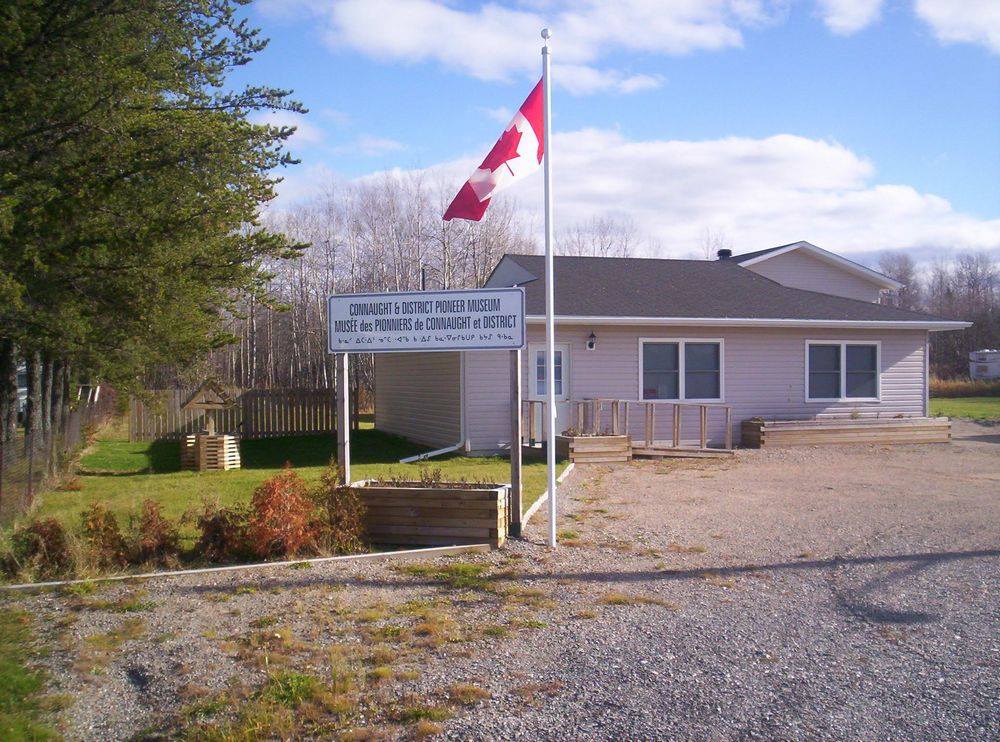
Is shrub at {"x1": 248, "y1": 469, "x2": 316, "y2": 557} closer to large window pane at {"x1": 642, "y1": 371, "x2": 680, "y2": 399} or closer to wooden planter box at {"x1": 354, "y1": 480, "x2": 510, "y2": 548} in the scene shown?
wooden planter box at {"x1": 354, "y1": 480, "x2": 510, "y2": 548}

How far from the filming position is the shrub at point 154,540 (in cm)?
779

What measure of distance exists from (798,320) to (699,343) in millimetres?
2221

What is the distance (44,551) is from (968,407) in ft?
113

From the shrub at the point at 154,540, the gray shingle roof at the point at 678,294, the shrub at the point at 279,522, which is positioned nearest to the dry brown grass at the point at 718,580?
the shrub at the point at 279,522

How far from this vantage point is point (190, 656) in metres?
5.55

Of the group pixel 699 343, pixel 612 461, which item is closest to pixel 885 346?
pixel 699 343

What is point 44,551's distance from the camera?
754cm

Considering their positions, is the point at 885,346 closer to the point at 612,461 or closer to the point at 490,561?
the point at 612,461

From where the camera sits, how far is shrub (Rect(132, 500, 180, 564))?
7789 mm

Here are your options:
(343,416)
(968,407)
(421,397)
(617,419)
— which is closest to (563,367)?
(617,419)

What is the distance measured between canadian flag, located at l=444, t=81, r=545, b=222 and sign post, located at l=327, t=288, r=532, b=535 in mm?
898

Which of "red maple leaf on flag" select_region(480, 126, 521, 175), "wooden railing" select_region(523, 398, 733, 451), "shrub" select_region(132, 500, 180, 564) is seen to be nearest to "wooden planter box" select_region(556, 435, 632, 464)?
"wooden railing" select_region(523, 398, 733, 451)

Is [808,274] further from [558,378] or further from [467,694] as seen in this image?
[467,694]

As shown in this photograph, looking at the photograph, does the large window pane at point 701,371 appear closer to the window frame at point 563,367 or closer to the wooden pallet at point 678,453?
the wooden pallet at point 678,453
